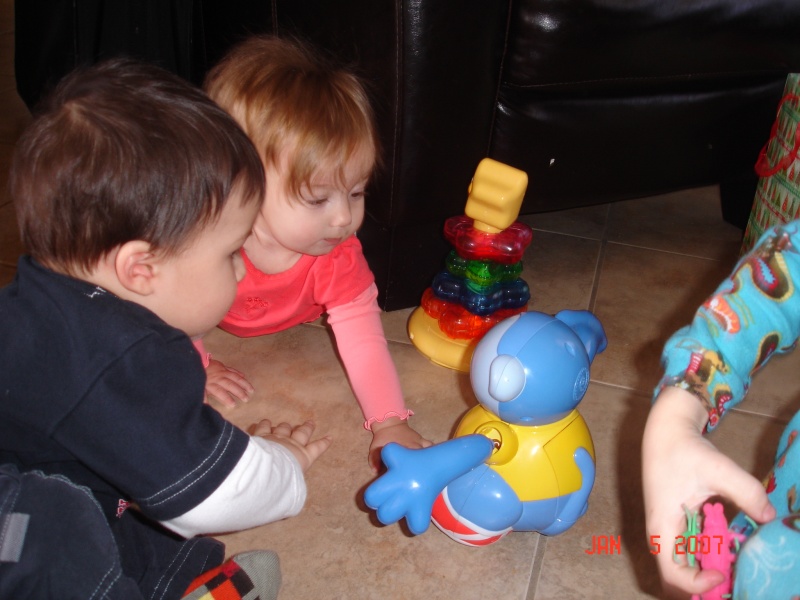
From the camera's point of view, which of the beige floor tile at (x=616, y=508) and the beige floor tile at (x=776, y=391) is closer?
the beige floor tile at (x=616, y=508)

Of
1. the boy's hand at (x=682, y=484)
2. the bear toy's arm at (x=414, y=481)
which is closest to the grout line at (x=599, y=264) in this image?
the bear toy's arm at (x=414, y=481)

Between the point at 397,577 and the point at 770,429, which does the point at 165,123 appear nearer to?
the point at 397,577

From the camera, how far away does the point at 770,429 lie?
1045 millimetres

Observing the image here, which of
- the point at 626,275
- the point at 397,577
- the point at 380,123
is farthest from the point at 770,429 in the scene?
the point at 380,123

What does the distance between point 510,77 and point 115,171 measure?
2.14 ft

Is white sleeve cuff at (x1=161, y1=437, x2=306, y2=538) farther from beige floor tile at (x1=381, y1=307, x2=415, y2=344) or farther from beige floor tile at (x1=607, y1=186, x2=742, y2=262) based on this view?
beige floor tile at (x1=607, y1=186, x2=742, y2=262)

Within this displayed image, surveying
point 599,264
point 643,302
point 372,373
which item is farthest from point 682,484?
point 599,264

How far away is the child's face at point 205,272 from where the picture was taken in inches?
26.2

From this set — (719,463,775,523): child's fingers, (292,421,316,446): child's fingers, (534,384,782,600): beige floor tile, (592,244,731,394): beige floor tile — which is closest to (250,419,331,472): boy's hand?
(292,421,316,446): child's fingers

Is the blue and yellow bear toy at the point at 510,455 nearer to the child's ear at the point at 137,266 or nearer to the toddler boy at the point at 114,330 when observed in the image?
the toddler boy at the point at 114,330

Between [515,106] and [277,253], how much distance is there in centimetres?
41

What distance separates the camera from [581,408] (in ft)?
3.49

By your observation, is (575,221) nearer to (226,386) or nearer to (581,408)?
(581,408)

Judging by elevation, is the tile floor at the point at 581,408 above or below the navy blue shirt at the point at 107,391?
below
